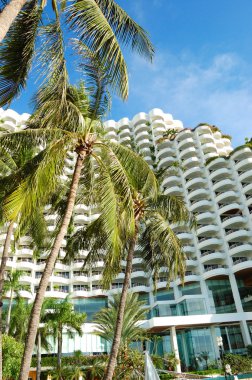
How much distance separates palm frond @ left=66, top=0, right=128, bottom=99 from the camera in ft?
22.3

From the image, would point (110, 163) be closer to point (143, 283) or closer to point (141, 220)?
point (141, 220)

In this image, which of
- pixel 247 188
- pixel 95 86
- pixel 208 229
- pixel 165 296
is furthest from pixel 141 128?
pixel 95 86

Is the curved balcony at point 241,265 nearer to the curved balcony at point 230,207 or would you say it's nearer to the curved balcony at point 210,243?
the curved balcony at point 210,243

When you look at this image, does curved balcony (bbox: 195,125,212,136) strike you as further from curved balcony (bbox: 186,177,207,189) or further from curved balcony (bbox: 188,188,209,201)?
curved balcony (bbox: 188,188,209,201)

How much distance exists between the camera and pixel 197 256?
178 ft

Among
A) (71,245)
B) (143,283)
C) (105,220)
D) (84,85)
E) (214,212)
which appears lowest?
(105,220)

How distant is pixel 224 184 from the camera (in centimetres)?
5722

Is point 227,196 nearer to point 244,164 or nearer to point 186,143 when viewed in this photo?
point 244,164

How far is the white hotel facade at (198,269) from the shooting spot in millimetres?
42688

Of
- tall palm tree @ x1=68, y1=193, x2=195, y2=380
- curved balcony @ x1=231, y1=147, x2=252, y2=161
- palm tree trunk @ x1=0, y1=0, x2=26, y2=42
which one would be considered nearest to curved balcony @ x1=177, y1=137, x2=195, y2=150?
curved balcony @ x1=231, y1=147, x2=252, y2=161

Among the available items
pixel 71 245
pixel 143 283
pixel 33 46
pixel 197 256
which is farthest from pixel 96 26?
pixel 143 283

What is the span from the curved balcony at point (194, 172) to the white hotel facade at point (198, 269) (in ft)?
0.67

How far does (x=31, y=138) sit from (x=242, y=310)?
45.2m

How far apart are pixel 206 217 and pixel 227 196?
5.05 meters
